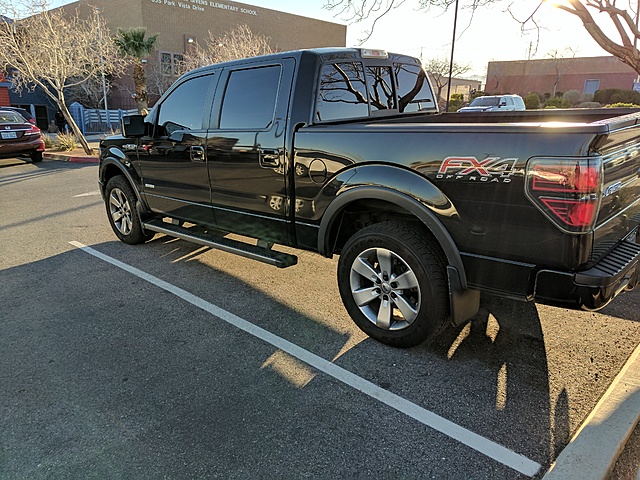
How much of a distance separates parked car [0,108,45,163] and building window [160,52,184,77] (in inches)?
969

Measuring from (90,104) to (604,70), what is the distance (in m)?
48.2

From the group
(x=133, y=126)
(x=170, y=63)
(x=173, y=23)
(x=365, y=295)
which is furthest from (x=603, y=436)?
(x=173, y=23)

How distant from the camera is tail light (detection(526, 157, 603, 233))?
2.37 meters

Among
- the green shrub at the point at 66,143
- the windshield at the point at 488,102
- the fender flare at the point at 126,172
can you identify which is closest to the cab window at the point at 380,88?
the fender flare at the point at 126,172

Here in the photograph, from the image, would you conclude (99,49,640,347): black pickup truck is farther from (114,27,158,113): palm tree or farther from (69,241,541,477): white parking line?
(114,27,158,113): palm tree

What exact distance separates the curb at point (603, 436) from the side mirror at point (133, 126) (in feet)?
15.7

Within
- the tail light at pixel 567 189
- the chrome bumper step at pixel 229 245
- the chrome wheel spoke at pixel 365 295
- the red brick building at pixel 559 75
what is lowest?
the chrome wheel spoke at pixel 365 295

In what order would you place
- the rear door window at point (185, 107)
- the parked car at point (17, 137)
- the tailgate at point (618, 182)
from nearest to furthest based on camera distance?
the tailgate at point (618, 182), the rear door window at point (185, 107), the parked car at point (17, 137)

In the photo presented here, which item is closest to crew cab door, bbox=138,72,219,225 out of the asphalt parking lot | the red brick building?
the asphalt parking lot

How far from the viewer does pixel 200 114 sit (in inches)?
180

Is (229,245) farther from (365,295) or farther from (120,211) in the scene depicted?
(120,211)

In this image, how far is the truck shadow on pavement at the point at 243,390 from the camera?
2.39m

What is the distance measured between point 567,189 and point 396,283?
1283mm

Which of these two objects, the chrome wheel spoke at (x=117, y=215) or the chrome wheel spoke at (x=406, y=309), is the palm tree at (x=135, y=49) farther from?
the chrome wheel spoke at (x=406, y=309)
